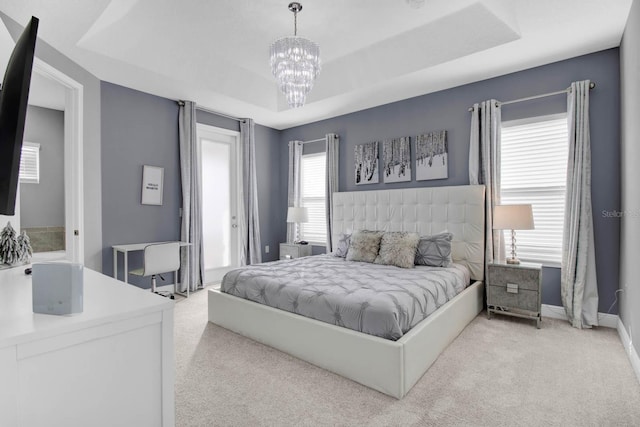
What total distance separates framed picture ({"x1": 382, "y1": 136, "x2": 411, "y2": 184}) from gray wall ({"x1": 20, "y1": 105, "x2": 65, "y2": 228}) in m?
4.90

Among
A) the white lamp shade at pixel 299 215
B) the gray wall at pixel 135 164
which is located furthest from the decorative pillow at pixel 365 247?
the gray wall at pixel 135 164

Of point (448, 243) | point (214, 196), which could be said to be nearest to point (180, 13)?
point (214, 196)

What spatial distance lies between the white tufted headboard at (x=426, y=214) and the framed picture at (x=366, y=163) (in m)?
0.25

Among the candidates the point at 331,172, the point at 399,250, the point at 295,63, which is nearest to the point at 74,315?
the point at 295,63

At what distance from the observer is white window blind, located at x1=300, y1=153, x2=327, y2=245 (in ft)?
18.2

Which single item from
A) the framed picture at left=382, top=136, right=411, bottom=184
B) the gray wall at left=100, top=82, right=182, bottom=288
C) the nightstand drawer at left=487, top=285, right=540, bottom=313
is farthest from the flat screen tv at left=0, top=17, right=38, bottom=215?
the framed picture at left=382, top=136, right=411, bottom=184

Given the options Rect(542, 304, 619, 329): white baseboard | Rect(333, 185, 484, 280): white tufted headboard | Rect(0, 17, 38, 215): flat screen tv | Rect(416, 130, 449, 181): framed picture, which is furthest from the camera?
Rect(416, 130, 449, 181): framed picture

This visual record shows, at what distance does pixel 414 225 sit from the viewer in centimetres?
423

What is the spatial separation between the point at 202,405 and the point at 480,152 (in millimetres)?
3642

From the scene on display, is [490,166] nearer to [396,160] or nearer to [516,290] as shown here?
[396,160]

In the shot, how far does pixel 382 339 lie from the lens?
2.13 m

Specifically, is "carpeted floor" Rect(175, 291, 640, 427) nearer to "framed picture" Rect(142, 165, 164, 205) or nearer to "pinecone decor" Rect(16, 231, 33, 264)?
"pinecone decor" Rect(16, 231, 33, 264)

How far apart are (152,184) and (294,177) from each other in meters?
2.24

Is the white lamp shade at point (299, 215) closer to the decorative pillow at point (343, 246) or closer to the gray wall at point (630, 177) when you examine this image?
the decorative pillow at point (343, 246)
